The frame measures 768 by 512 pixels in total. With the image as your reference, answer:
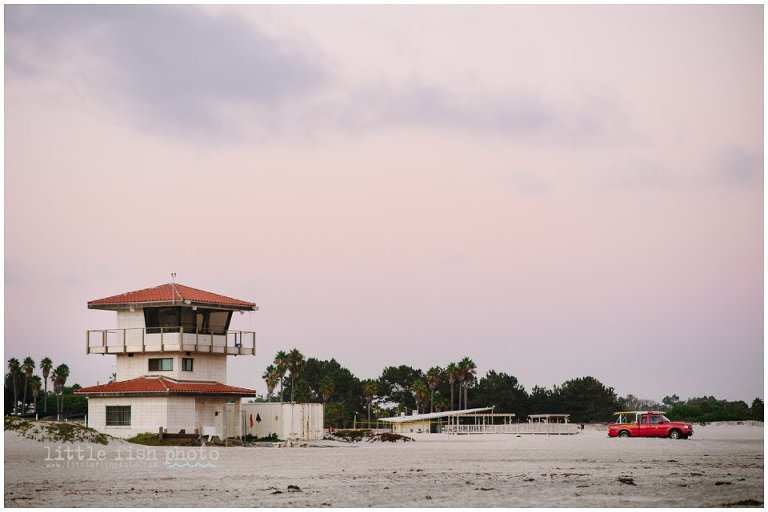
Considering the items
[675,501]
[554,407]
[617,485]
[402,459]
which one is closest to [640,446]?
[402,459]

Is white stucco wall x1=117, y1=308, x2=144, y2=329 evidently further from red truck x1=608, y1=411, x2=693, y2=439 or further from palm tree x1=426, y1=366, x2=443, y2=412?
palm tree x1=426, y1=366, x2=443, y2=412

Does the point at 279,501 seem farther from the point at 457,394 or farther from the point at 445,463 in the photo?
the point at 457,394

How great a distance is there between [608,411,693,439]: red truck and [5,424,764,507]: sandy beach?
29.6ft

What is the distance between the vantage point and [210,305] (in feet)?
179

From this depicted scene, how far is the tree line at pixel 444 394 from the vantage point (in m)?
111

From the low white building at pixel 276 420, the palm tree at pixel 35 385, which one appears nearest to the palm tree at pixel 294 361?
the palm tree at pixel 35 385

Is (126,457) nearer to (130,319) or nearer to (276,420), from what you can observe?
(130,319)

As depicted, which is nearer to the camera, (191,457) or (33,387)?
(191,457)

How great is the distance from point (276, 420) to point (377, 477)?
25.5 m

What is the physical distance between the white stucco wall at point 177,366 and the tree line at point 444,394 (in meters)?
46.3

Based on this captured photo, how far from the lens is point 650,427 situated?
57469 mm

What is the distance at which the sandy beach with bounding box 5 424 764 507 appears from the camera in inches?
1046

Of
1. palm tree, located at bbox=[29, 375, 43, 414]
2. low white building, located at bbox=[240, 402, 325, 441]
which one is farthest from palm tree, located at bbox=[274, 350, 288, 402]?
low white building, located at bbox=[240, 402, 325, 441]

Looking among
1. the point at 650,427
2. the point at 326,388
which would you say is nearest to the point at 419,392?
the point at 326,388
